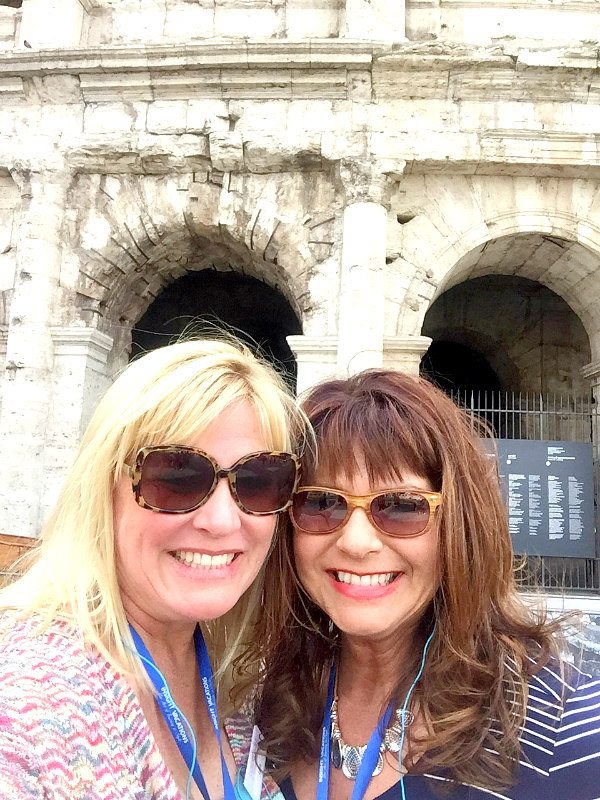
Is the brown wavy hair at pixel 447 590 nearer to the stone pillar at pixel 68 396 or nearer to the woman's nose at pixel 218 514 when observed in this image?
the woman's nose at pixel 218 514

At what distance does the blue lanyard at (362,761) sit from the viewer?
1193 mm

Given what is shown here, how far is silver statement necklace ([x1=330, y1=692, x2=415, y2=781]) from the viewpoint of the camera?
1258 millimetres

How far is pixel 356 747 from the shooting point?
135 cm

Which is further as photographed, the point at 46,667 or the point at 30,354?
the point at 30,354

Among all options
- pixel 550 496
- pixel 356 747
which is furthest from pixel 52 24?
pixel 356 747

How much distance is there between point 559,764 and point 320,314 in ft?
17.9

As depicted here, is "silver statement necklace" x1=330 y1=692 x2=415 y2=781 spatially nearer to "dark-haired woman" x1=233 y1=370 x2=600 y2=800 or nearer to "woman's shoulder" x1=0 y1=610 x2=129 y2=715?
"dark-haired woman" x1=233 y1=370 x2=600 y2=800

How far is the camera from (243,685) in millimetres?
1521

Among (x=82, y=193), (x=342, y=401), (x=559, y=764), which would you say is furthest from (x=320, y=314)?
(x=559, y=764)

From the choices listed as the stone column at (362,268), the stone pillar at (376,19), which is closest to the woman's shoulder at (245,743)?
the stone column at (362,268)

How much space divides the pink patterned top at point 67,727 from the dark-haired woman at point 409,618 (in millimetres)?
444

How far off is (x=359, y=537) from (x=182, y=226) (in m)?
6.07

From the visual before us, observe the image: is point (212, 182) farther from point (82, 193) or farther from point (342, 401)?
point (342, 401)

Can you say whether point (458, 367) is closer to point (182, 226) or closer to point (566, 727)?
point (182, 226)
